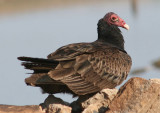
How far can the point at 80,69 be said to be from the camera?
30.3 ft

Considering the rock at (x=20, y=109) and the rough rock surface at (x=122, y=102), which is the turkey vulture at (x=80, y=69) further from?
the rock at (x=20, y=109)

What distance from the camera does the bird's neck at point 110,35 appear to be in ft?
35.6

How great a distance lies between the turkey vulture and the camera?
29.7 feet

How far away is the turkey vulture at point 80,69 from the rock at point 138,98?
0.98 metres

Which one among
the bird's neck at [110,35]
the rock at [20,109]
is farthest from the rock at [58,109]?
the bird's neck at [110,35]

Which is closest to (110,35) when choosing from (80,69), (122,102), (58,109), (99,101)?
(80,69)

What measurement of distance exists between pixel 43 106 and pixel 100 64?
4.14 ft

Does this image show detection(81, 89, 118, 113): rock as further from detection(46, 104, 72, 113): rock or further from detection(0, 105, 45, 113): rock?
detection(0, 105, 45, 113): rock

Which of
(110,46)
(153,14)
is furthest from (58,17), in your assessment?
(110,46)

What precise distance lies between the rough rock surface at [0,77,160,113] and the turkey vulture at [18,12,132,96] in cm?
31

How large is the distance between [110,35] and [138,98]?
2.88 meters

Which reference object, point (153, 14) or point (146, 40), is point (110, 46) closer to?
point (146, 40)

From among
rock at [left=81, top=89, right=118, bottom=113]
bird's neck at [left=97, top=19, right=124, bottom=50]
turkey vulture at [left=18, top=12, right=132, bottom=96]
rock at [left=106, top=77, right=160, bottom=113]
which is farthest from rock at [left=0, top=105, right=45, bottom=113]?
bird's neck at [left=97, top=19, right=124, bottom=50]

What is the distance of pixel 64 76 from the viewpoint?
29.7 feet
